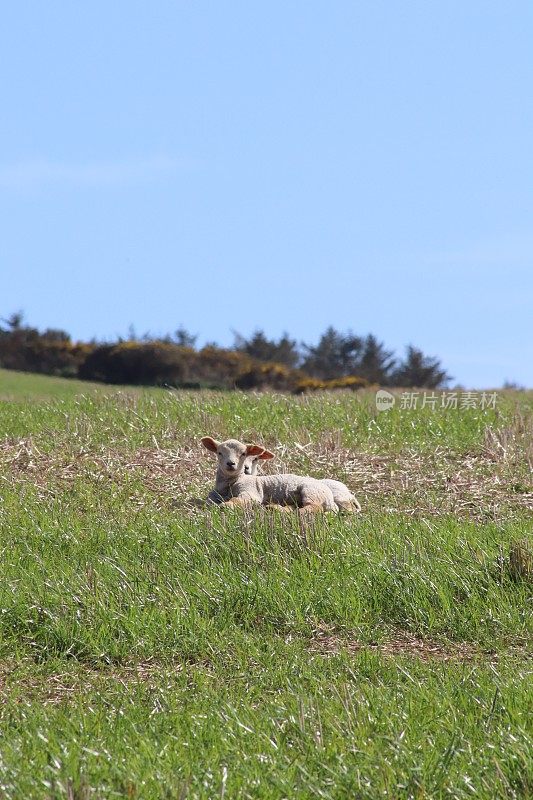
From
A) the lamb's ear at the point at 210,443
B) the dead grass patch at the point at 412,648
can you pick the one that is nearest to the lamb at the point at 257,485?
the lamb's ear at the point at 210,443

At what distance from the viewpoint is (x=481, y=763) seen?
5469 millimetres

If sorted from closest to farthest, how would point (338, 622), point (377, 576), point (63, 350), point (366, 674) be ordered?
point (366, 674) < point (338, 622) < point (377, 576) < point (63, 350)

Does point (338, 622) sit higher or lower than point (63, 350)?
lower

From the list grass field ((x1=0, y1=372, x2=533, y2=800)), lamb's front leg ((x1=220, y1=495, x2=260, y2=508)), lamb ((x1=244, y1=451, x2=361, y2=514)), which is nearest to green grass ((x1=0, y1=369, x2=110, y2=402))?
grass field ((x1=0, y1=372, x2=533, y2=800))

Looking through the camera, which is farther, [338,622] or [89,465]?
[89,465]

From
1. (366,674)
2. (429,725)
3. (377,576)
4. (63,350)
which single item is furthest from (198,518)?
(63,350)

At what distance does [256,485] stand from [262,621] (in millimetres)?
3546

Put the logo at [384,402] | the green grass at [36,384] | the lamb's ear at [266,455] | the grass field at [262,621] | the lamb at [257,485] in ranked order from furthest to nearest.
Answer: the green grass at [36,384] → the logo at [384,402] → the lamb's ear at [266,455] → the lamb at [257,485] → the grass field at [262,621]

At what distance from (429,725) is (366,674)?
4.39ft

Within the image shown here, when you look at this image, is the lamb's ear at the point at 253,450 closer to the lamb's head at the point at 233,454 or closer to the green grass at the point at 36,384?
the lamb's head at the point at 233,454

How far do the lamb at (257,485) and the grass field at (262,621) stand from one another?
0.44 m

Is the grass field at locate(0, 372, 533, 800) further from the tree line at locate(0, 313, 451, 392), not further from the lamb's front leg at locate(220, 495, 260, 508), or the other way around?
the tree line at locate(0, 313, 451, 392)

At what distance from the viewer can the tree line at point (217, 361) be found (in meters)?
43.8

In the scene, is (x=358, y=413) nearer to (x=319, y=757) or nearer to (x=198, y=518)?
(x=198, y=518)
